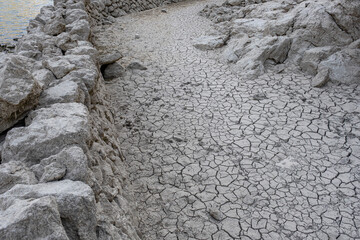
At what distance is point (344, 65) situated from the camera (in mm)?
4848

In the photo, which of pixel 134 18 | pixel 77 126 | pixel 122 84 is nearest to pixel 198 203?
pixel 77 126

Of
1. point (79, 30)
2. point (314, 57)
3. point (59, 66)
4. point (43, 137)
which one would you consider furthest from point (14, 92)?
point (314, 57)

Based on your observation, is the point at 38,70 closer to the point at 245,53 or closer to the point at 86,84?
the point at 86,84

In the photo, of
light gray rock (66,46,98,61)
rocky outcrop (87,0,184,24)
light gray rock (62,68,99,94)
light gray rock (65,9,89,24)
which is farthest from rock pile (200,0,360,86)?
rocky outcrop (87,0,184,24)

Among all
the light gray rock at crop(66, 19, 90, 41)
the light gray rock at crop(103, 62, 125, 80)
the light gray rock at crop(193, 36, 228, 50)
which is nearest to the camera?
the light gray rock at crop(66, 19, 90, 41)

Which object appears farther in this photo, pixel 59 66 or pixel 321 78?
pixel 321 78

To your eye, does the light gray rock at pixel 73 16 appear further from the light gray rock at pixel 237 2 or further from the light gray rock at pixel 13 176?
the light gray rock at pixel 237 2

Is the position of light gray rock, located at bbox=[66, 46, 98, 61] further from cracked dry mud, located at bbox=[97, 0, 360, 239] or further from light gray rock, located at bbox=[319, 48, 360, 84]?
light gray rock, located at bbox=[319, 48, 360, 84]

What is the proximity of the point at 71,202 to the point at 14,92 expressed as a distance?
1.06m

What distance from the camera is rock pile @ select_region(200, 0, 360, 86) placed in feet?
16.0

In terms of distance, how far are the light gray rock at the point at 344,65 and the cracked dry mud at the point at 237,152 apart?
0.61ft

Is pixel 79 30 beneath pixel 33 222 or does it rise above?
beneath

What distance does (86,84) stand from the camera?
3133 mm

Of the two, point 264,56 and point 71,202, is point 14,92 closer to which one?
point 71,202
